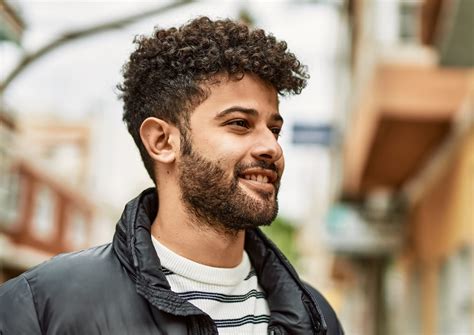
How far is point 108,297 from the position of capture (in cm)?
241

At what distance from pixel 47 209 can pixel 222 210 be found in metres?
29.6

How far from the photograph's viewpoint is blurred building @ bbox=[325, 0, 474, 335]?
9.24m

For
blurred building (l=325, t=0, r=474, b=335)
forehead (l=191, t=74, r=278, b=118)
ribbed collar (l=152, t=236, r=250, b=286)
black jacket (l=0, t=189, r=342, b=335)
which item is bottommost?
black jacket (l=0, t=189, r=342, b=335)

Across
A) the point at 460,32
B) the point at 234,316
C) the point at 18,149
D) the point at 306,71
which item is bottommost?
the point at 234,316

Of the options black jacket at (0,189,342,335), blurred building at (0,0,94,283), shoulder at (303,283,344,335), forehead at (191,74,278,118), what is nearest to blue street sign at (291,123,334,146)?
blurred building at (0,0,94,283)

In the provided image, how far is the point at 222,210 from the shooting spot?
103 inches

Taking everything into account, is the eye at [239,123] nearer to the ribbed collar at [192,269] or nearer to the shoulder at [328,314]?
the ribbed collar at [192,269]

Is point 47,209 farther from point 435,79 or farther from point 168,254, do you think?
point 168,254

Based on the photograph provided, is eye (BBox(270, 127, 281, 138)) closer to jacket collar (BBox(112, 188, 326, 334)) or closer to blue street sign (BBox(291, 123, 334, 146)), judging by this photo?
jacket collar (BBox(112, 188, 326, 334))

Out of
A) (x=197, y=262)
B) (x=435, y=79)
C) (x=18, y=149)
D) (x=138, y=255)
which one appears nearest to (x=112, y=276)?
(x=138, y=255)

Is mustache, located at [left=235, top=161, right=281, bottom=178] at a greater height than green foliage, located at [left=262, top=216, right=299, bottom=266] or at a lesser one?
lesser

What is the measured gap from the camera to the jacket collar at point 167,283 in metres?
2.41

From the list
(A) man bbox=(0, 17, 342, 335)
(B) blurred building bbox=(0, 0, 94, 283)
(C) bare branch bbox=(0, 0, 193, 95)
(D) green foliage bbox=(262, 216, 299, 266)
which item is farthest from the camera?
(D) green foliage bbox=(262, 216, 299, 266)

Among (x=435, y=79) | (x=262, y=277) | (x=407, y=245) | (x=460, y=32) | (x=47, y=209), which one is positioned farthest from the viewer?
(x=47, y=209)
